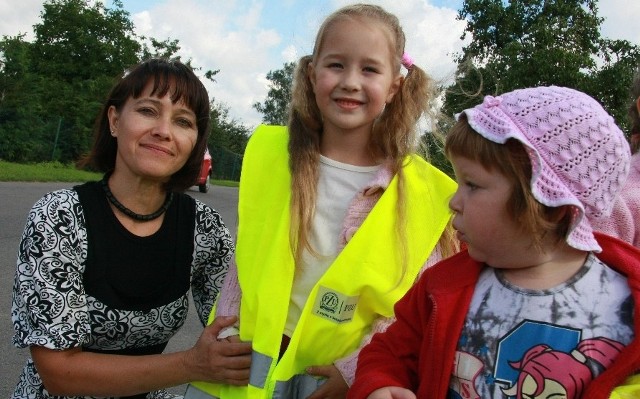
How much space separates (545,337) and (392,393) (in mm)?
412

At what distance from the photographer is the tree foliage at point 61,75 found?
24.4m

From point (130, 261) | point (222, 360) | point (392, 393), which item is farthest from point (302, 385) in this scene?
point (130, 261)

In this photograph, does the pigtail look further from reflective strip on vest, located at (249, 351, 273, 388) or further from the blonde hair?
reflective strip on vest, located at (249, 351, 273, 388)

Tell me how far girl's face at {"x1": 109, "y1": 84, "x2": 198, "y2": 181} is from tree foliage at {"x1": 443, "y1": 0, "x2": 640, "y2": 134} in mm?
15350

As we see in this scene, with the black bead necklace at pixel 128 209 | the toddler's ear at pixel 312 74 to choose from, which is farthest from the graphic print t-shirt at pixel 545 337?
the black bead necklace at pixel 128 209

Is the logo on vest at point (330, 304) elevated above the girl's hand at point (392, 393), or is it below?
above

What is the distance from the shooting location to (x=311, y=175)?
91.7 inches

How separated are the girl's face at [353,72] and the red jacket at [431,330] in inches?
29.8

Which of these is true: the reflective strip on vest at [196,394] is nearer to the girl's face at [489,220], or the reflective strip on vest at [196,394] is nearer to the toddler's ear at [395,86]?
the girl's face at [489,220]

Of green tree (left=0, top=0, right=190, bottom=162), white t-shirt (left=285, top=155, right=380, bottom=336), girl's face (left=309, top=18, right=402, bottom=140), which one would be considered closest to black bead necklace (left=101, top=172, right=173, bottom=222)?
white t-shirt (left=285, top=155, right=380, bottom=336)

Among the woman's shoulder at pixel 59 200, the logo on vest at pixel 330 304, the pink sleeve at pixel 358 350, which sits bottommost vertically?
the pink sleeve at pixel 358 350

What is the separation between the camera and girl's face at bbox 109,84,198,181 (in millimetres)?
2414

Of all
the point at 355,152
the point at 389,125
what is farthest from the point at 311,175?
the point at 389,125

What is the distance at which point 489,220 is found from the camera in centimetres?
165
